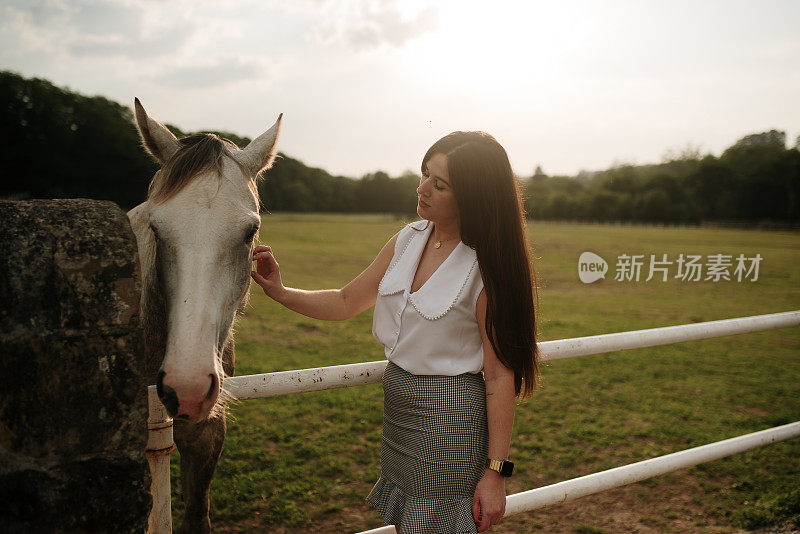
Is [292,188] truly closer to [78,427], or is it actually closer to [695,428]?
[78,427]

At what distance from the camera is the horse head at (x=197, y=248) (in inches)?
50.7

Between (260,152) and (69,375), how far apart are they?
1.22 m

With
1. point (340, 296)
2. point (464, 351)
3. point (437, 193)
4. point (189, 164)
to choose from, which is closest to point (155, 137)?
point (189, 164)

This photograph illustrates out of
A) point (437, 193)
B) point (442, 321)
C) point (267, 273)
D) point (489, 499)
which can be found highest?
point (437, 193)

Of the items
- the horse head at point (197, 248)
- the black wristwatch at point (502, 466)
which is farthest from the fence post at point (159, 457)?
the black wristwatch at point (502, 466)

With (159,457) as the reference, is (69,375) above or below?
above

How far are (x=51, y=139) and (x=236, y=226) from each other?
2024cm

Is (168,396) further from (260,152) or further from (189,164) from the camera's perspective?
(260,152)

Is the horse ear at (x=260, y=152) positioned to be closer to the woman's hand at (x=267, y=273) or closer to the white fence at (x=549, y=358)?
the woman's hand at (x=267, y=273)

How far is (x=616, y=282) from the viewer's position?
63.6 ft

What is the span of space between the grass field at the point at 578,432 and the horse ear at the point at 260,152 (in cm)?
118

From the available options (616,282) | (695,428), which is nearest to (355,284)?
(695,428)

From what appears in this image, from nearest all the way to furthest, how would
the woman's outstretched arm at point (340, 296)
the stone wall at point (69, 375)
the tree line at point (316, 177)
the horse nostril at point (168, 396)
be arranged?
1. the stone wall at point (69, 375)
2. the horse nostril at point (168, 396)
3. the woman's outstretched arm at point (340, 296)
4. the tree line at point (316, 177)

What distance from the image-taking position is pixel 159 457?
1552 mm
